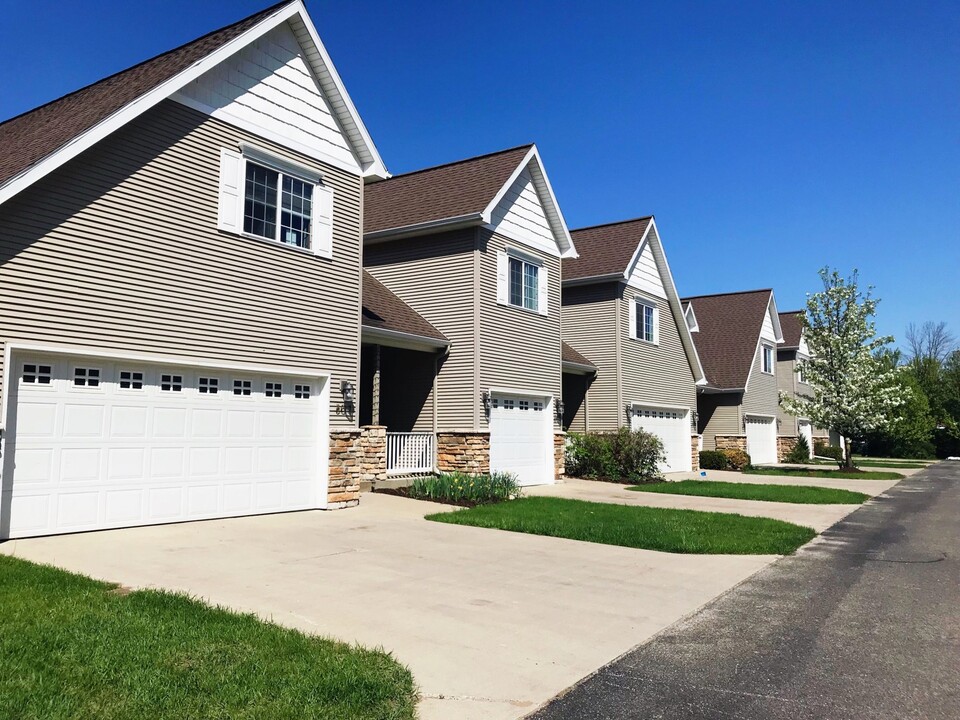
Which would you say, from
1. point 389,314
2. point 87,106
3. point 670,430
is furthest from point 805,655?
point 670,430

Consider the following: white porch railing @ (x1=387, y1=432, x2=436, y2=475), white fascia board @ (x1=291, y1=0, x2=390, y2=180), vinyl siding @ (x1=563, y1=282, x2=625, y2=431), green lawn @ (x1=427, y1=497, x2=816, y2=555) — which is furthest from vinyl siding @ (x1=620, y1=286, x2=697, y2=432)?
white fascia board @ (x1=291, y1=0, x2=390, y2=180)

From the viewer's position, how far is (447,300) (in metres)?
19.7

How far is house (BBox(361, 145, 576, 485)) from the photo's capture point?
19.1 metres

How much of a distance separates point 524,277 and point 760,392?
65.4 ft

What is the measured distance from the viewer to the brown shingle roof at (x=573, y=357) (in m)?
24.4

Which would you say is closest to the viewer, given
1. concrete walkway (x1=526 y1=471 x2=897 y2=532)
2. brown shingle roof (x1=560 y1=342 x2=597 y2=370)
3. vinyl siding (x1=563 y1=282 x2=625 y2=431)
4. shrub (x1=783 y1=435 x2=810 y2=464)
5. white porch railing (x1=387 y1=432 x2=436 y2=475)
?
concrete walkway (x1=526 y1=471 x2=897 y2=532)

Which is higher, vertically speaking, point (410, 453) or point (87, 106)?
point (87, 106)

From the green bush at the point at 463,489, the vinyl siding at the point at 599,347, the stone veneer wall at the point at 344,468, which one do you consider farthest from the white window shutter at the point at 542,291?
the stone veneer wall at the point at 344,468

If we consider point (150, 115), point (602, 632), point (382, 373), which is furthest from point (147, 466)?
point (382, 373)

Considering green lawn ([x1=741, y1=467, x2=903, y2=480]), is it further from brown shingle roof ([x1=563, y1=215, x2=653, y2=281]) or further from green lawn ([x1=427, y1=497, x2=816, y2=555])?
green lawn ([x1=427, y1=497, x2=816, y2=555])

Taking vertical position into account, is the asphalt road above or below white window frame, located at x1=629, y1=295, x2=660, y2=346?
below

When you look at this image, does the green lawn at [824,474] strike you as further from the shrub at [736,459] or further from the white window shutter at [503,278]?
the white window shutter at [503,278]

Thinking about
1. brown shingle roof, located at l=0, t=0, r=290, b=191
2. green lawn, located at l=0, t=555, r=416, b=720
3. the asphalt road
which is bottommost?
the asphalt road

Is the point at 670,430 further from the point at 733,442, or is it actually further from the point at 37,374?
the point at 37,374
